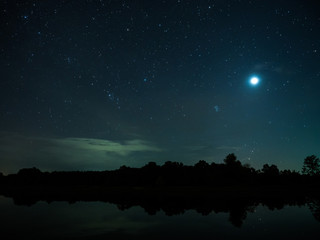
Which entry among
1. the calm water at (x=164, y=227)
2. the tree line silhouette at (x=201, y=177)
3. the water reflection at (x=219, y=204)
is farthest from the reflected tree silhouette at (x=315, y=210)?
the tree line silhouette at (x=201, y=177)

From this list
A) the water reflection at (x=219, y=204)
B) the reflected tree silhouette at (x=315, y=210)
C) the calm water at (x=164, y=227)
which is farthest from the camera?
the water reflection at (x=219, y=204)

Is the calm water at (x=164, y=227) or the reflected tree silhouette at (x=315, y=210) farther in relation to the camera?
the reflected tree silhouette at (x=315, y=210)

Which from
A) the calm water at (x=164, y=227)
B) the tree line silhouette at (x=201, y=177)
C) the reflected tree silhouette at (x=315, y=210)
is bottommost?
the calm water at (x=164, y=227)

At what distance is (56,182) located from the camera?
107688 millimetres

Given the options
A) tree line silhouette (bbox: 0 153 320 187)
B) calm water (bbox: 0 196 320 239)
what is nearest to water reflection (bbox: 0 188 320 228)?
calm water (bbox: 0 196 320 239)

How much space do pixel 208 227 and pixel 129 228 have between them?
22.5ft

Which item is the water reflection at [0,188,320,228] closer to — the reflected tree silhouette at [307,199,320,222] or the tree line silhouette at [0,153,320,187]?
the reflected tree silhouette at [307,199,320,222]

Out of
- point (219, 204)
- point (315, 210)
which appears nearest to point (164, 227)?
point (219, 204)

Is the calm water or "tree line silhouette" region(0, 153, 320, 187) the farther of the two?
"tree line silhouette" region(0, 153, 320, 187)

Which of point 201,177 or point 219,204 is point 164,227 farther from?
point 201,177

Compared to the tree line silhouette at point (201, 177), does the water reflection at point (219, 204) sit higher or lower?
lower

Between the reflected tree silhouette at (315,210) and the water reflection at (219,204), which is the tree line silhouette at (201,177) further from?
the reflected tree silhouette at (315,210)

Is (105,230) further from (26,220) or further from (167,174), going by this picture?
(167,174)

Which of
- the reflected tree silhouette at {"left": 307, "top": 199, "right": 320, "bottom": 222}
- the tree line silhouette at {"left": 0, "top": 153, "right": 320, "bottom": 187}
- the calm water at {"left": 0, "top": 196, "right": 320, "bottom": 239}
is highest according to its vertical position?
the tree line silhouette at {"left": 0, "top": 153, "right": 320, "bottom": 187}
